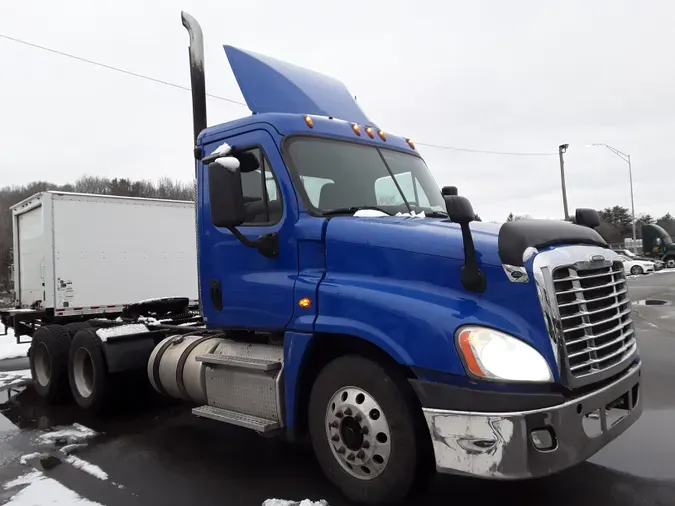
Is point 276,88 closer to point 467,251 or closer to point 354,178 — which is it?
point 354,178

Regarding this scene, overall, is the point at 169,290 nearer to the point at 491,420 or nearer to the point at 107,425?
the point at 107,425

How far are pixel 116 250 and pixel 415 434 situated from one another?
22.5 feet

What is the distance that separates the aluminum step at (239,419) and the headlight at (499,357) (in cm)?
170

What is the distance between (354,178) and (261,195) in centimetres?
74

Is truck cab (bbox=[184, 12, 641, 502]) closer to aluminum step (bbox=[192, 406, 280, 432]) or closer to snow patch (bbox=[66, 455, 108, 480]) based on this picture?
aluminum step (bbox=[192, 406, 280, 432])

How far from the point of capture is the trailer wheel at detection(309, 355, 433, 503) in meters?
3.36

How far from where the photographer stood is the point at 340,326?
3.62 metres

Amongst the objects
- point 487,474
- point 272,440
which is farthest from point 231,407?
point 487,474

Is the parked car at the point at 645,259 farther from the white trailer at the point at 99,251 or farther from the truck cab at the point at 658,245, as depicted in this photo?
the white trailer at the point at 99,251

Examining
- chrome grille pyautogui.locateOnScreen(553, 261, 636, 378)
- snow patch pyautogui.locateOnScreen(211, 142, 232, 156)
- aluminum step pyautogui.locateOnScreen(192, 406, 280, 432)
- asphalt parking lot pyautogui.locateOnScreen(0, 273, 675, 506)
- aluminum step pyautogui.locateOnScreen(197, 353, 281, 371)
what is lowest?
asphalt parking lot pyautogui.locateOnScreen(0, 273, 675, 506)

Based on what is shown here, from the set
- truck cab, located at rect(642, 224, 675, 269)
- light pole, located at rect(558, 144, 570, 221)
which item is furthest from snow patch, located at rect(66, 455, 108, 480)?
truck cab, located at rect(642, 224, 675, 269)

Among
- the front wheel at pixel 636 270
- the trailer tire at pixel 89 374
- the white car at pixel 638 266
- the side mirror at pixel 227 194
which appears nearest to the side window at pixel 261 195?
the side mirror at pixel 227 194

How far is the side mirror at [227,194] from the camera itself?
3.91 metres

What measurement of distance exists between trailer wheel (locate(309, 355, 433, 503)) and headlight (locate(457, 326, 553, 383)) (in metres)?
0.54
